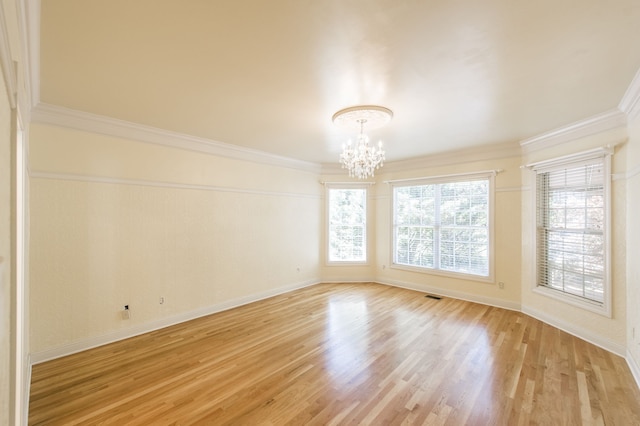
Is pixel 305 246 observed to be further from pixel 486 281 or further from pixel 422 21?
pixel 422 21

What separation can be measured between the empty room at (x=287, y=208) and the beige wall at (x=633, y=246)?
41 mm

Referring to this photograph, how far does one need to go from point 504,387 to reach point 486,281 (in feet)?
8.62

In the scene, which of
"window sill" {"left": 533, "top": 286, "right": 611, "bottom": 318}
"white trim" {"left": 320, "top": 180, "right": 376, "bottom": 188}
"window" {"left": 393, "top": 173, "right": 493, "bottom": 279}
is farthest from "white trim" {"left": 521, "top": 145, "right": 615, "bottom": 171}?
"white trim" {"left": 320, "top": 180, "right": 376, "bottom": 188}

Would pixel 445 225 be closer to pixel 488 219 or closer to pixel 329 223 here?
pixel 488 219

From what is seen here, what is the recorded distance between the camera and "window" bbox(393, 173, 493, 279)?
15.9ft

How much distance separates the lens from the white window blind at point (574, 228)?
334 centimetres

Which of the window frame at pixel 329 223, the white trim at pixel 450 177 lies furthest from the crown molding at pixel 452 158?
the window frame at pixel 329 223

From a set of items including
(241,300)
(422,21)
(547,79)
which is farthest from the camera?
(241,300)

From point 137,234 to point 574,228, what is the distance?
19.2ft

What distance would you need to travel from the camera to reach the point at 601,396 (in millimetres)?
2359

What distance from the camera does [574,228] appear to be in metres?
3.62

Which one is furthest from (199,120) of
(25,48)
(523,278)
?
(523,278)

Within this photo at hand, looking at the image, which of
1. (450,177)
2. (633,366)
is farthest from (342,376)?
(450,177)

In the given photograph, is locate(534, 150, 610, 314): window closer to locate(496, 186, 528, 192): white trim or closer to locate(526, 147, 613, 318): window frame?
locate(526, 147, 613, 318): window frame
